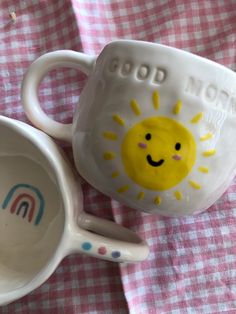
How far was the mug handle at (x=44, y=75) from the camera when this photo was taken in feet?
1.48

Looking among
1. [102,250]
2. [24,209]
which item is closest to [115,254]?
[102,250]

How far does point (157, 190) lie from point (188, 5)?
23 cm

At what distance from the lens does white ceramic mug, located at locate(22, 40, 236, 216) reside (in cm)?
39

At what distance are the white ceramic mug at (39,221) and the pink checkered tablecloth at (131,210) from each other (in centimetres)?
4

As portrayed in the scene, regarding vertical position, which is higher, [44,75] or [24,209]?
[44,75]

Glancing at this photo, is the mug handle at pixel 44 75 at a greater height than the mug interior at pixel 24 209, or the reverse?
the mug handle at pixel 44 75

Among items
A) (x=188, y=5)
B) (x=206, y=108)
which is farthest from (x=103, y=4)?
(x=206, y=108)

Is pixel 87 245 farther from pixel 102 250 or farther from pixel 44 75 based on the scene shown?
pixel 44 75

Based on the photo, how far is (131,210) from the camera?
512mm

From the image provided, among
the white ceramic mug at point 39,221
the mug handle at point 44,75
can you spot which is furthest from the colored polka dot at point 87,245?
the mug handle at point 44,75

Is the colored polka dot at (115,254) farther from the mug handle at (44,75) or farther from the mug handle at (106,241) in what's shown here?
the mug handle at (44,75)

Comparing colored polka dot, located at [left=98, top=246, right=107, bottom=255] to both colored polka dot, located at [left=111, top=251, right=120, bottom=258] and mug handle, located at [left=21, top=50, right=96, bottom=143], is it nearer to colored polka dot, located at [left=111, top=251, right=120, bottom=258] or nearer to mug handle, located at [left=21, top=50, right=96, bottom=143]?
colored polka dot, located at [left=111, top=251, right=120, bottom=258]

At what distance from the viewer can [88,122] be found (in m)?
0.42

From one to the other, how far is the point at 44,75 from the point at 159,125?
0.13m
